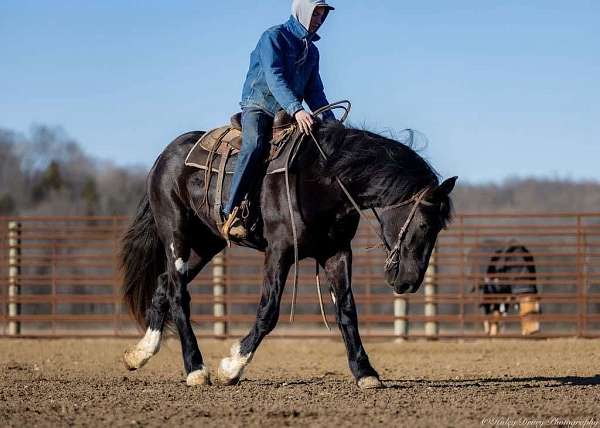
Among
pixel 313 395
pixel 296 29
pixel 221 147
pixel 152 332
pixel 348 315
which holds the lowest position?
pixel 313 395

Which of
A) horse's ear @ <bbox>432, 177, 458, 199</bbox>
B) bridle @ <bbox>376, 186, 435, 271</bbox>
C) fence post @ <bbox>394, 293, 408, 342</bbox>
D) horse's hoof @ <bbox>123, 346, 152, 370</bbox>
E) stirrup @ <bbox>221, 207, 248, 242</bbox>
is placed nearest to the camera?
horse's ear @ <bbox>432, 177, 458, 199</bbox>

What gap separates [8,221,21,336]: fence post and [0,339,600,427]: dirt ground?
4124 mm

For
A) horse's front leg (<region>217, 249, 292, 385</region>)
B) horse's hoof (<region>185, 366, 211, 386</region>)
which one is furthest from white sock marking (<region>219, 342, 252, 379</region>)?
horse's hoof (<region>185, 366, 211, 386</region>)

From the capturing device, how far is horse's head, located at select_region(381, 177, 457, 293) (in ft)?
19.4

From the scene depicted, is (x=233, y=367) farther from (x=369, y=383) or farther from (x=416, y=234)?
(x=416, y=234)

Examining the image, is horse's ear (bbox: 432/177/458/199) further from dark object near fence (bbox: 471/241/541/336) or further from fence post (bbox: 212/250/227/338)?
fence post (bbox: 212/250/227/338)

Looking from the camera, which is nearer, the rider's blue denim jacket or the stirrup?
the rider's blue denim jacket

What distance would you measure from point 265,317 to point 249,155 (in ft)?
3.57

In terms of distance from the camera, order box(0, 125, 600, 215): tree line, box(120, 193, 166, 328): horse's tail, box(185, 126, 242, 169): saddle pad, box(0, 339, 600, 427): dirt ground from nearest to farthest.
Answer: box(0, 339, 600, 427): dirt ground → box(185, 126, 242, 169): saddle pad → box(120, 193, 166, 328): horse's tail → box(0, 125, 600, 215): tree line

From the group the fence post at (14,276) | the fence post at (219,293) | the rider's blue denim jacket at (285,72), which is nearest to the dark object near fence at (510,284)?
the fence post at (219,293)

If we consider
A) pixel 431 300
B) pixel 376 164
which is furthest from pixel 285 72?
pixel 431 300

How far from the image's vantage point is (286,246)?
20.4ft

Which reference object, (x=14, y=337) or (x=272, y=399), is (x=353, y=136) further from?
(x=14, y=337)

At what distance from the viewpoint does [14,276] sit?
14.3 meters
